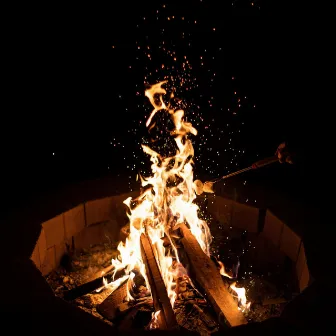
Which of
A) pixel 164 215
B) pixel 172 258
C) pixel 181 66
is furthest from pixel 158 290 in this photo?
pixel 181 66

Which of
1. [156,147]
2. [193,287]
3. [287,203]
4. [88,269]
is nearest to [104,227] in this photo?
[88,269]

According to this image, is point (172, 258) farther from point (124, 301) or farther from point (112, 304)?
point (112, 304)

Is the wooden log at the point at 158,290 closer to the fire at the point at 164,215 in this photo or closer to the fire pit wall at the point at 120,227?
the fire at the point at 164,215

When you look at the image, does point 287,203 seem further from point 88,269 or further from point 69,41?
point 69,41

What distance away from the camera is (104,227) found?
4.27 m

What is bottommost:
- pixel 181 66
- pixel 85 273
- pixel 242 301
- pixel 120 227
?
pixel 242 301

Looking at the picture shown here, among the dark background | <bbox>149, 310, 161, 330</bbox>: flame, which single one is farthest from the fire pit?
the dark background

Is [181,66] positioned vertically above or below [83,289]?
above

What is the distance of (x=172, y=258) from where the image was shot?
12.0 ft

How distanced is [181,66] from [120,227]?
16.2ft

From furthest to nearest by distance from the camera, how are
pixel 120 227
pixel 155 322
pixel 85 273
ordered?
pixel 120 227 < pixel 85 273 < pixel 155 322

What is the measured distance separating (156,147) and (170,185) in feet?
8.10

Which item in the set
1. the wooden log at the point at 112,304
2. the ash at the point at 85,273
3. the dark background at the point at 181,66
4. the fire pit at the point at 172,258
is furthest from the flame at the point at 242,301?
the dark background at the point at 181,66

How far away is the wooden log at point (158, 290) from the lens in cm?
275
